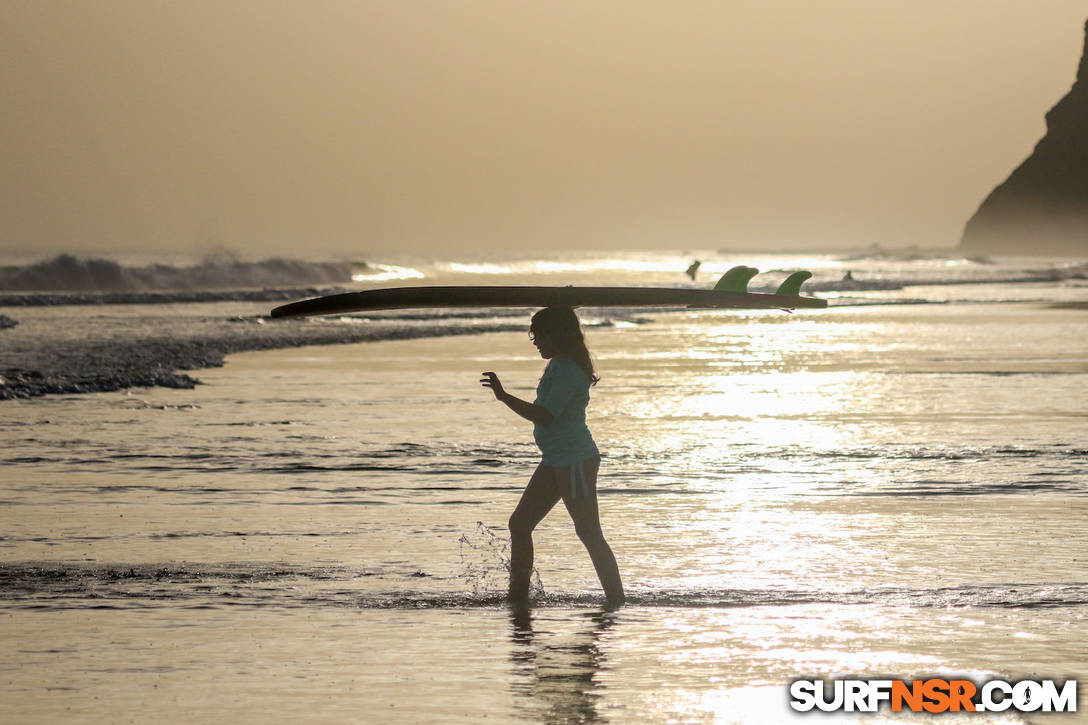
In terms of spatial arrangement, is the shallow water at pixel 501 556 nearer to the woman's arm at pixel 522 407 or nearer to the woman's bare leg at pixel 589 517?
the woman's bare leg at pixel 589 517

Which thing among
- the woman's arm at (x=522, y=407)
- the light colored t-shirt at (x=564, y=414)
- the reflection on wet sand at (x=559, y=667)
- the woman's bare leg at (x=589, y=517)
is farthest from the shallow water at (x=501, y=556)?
the woman's arm at (x=522, y=407)

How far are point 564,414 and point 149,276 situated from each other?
72.2 meters

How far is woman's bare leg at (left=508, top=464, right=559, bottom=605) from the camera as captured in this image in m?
7.99

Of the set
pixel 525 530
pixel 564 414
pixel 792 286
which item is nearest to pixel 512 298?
pixel 564 414

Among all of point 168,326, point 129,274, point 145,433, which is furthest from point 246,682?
point 129,274

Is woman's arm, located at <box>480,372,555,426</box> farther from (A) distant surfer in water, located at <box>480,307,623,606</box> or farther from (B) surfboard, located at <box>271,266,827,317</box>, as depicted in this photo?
(B) surfboard, located at <box>271,266,827,317</box>

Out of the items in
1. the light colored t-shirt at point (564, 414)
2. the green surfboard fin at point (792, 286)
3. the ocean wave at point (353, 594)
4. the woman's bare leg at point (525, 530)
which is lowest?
the ocean wave at point (353, 594)

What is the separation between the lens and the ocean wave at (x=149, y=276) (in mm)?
73875

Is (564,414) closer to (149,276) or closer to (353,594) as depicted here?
(353,594)

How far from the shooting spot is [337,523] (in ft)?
34.0

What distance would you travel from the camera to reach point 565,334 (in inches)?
314

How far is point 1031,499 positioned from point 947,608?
374 centimetres

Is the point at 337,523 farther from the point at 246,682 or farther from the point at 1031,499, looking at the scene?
the point at 1031,499

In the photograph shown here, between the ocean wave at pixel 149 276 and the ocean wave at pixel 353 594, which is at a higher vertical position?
the ocean wave at pixel 149 276
